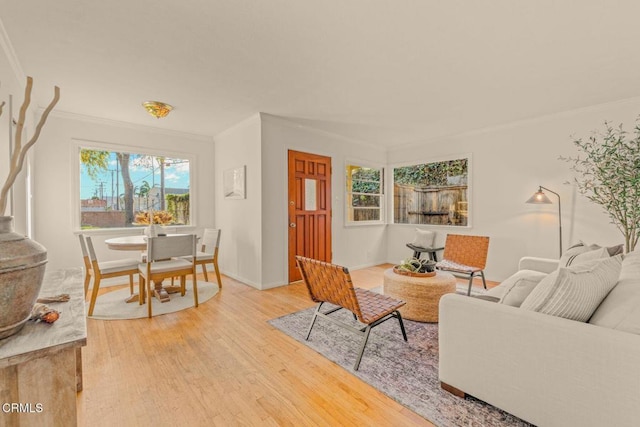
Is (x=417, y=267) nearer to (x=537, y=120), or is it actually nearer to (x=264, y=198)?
(x=264, y=198)

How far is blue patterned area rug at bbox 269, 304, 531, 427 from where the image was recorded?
1.58 m

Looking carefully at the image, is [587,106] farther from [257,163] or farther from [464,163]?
[257,163]

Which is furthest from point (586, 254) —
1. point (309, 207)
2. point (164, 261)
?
point (164, 261)

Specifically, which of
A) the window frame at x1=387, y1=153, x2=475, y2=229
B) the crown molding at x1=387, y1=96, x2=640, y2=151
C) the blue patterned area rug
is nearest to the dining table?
the blue patterned area rug

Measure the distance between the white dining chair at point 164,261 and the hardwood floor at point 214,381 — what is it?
0.47 meters

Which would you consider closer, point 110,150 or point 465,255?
point 465,255

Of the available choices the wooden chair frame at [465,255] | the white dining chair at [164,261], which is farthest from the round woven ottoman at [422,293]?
the white dining chair at [164,261]

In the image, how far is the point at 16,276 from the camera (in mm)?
896

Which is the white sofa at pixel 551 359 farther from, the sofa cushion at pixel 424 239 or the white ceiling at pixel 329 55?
the sofa cushion at pixel 424 239

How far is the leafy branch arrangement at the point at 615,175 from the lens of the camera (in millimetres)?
3039

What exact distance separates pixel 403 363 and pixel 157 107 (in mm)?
3746

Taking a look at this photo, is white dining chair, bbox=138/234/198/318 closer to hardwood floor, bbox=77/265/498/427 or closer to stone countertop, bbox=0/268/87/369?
hardwood floor, bbox=77/265/498/427

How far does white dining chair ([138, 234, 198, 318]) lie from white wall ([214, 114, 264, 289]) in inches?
38.1
